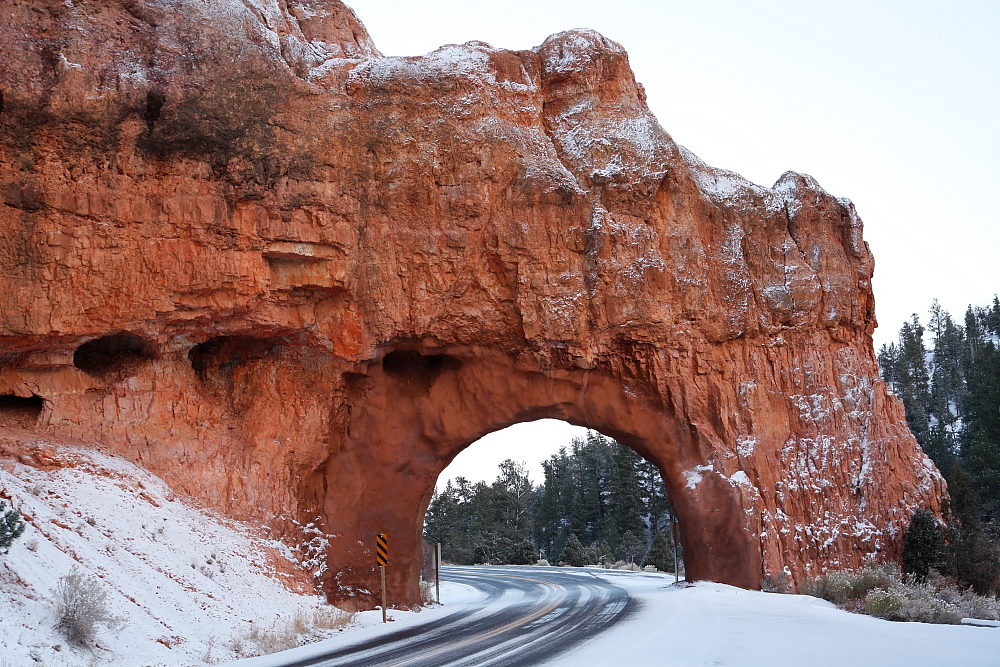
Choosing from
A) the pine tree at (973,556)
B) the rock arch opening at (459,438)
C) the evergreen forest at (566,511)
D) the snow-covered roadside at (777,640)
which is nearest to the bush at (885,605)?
the snow-covered roadside at (777,640)

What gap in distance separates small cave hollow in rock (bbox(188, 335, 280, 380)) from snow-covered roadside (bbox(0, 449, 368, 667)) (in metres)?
3.22

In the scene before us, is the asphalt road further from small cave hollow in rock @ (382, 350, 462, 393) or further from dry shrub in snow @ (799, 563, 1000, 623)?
small cave hollow in rock @ (382, 350, 462, 393)

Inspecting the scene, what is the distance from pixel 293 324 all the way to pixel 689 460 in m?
10.1

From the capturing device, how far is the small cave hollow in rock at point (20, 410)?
14980 mm

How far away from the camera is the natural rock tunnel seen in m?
15.4

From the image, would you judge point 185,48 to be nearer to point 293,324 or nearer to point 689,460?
point 293,324

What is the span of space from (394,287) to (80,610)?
33.1 ft

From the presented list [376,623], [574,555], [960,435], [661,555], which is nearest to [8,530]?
[376,623]

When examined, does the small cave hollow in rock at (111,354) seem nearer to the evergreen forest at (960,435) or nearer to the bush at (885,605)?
the bush at (885,605)

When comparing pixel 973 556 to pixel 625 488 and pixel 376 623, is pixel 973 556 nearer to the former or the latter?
pixel 376 623

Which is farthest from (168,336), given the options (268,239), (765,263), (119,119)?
(765,263)

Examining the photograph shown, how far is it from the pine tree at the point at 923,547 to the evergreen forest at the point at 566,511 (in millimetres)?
23871

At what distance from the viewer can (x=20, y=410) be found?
50.5ft

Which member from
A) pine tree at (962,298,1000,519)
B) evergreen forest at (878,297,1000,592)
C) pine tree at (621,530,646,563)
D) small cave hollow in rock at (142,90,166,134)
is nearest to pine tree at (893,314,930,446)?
evergreen forest at (878,297,1000,592)
